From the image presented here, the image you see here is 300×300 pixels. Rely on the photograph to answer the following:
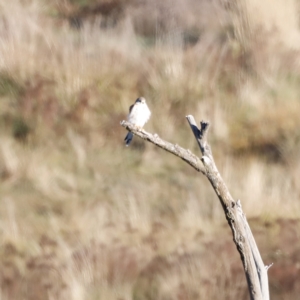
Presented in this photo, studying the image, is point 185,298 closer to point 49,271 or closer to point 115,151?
point 49,271

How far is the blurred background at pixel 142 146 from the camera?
17.9 ft

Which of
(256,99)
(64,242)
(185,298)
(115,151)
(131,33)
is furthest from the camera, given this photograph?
(131,33)

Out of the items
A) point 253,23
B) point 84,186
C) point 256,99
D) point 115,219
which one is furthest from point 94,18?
point 115,219

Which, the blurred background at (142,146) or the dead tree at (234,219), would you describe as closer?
the dead tree at (234,219)

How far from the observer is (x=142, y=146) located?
8375 millimetres

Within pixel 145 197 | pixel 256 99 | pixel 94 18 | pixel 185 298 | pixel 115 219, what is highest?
A: pixel 94 18

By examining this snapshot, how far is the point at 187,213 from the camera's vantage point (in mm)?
6637

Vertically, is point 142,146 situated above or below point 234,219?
above

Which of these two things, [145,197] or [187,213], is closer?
[187,213]

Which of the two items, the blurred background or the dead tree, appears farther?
the blurred background

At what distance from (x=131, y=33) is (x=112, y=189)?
324cm

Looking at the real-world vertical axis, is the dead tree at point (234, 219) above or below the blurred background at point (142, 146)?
below

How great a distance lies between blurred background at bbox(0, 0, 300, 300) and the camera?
5465mm

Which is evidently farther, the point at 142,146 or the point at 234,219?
the point at 142,146
